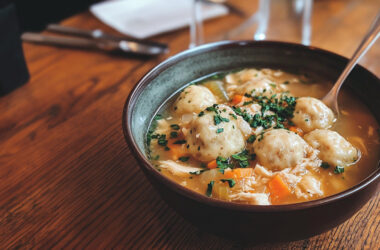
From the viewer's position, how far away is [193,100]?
1.71m

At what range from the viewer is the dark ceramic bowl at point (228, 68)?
103cm

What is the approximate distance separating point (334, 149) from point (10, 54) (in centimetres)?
197

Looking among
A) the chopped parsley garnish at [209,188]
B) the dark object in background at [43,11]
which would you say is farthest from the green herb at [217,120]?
the dark object in background at [43,11]

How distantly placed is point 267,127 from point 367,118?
49 cm

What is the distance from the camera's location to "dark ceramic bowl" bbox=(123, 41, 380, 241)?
1030 millimetres

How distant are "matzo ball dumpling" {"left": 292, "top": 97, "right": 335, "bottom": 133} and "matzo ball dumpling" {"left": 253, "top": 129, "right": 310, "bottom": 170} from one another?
200 mm

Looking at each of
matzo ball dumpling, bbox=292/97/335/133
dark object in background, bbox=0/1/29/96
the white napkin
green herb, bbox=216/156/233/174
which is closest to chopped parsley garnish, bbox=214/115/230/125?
green herb, bbox=216/156/233/174

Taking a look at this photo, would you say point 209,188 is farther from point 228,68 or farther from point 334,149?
point 228,68

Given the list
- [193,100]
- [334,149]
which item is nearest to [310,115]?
[334,149]

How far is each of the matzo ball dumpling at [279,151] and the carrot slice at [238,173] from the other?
0.25ft

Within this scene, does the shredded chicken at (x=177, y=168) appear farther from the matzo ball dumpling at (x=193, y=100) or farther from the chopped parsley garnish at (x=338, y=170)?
the chopped parsley garnish at (x=338, y=170)

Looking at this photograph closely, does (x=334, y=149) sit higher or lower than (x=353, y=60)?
lower

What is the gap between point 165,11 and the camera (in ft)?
10.5

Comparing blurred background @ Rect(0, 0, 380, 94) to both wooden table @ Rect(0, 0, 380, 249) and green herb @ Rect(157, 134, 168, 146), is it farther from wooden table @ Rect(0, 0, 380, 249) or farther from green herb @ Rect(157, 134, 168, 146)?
green herb @ Rect(157, 134, 168, 146)
